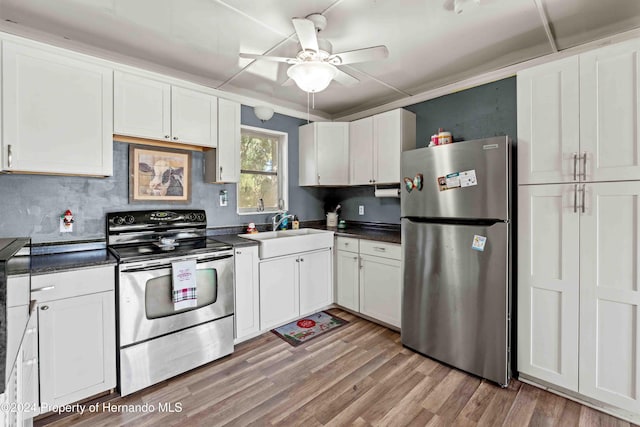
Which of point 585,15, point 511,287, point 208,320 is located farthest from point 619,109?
point 208,320

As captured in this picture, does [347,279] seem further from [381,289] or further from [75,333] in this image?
[75,333]

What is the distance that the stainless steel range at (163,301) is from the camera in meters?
2.04

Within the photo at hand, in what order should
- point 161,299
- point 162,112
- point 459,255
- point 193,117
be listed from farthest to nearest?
point 193,117
point 162,112
point 459,255
point 161,299

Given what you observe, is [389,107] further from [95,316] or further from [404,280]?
[95,316]

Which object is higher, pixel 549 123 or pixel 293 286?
pixel 549 123

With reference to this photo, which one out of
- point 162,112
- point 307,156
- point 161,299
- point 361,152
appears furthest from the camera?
point 307,156

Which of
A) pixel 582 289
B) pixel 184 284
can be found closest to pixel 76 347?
pixel 184 284

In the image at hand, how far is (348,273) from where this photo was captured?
3354mm

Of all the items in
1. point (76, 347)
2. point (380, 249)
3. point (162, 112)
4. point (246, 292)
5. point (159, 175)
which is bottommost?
point (76, 347)

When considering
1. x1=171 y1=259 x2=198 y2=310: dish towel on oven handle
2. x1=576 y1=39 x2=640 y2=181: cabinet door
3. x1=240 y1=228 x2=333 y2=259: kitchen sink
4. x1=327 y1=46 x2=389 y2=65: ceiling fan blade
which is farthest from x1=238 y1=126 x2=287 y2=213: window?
x1=576 y1=39 x2=640 y2=181: cabinet door

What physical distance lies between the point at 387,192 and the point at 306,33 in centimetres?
201

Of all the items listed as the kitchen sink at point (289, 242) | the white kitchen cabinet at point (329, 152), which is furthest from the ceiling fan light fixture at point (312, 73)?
the white kitchen cabinet at point (329, 152)

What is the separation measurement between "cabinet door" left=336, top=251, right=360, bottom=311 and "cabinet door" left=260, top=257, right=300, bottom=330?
1.87ft

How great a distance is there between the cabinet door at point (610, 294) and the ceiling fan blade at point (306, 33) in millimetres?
1906
